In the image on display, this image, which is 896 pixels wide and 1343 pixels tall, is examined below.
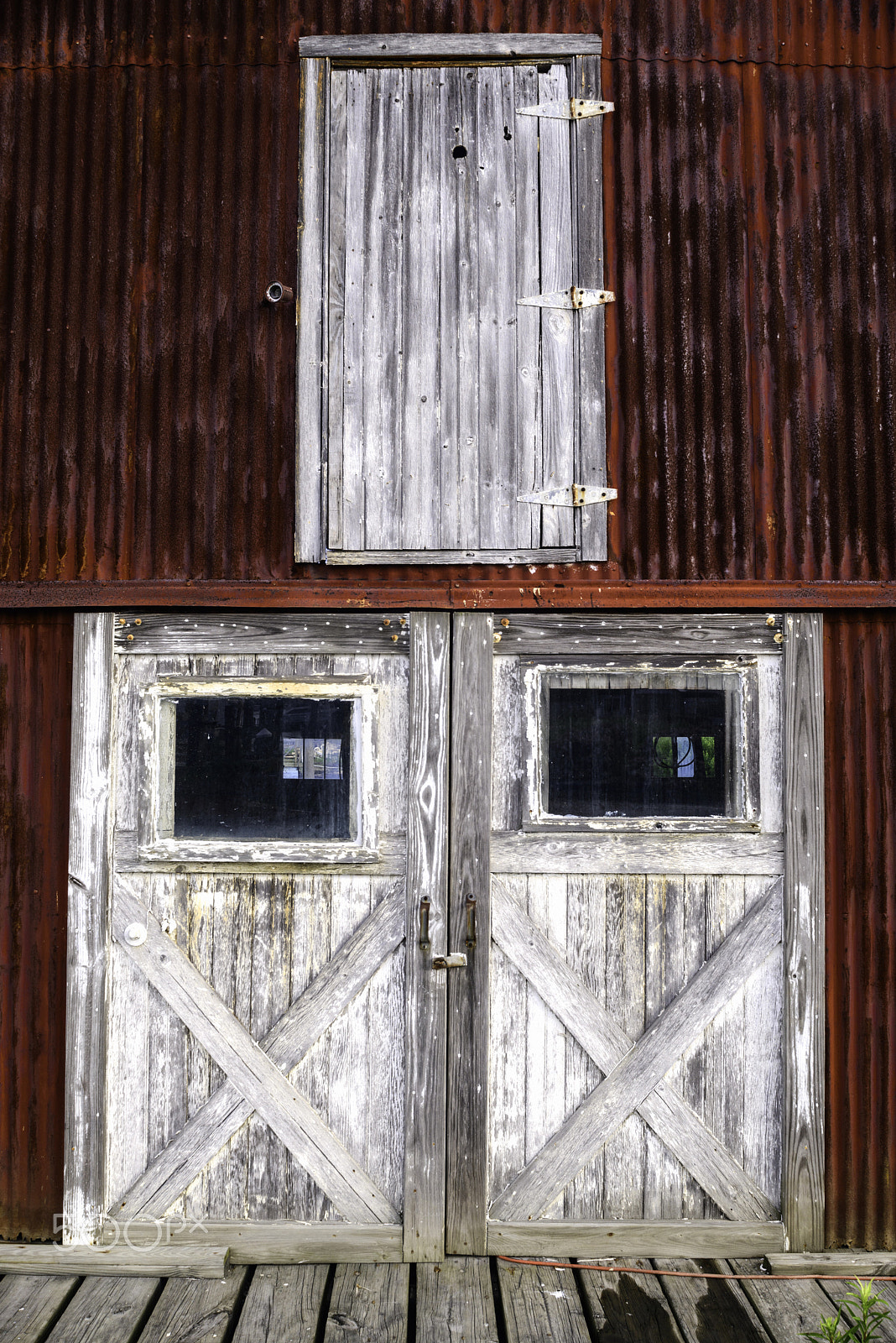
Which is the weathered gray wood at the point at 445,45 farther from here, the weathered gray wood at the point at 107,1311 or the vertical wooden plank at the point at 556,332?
the weathered gray wood at the point at 107,1311

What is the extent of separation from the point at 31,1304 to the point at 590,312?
4324 mm

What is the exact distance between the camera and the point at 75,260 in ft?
12.1

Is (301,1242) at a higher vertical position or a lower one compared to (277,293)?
lower

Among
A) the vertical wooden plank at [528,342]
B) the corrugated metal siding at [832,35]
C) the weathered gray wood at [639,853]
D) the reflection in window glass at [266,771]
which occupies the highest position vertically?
the corrugated metal siding at [832,35]

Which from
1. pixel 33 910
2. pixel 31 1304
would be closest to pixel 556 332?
pixel 33 910

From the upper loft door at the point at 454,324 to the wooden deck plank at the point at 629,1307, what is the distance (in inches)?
109

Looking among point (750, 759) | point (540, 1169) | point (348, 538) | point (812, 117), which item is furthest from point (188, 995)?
point (812, 117)

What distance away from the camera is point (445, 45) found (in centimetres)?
360

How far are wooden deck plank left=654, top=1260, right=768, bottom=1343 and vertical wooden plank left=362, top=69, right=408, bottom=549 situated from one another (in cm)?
300

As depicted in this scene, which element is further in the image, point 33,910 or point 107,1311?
point 33,910

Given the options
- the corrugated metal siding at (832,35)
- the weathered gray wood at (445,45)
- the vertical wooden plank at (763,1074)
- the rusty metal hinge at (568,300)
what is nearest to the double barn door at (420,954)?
the vertical wooden plank at (763,1074)

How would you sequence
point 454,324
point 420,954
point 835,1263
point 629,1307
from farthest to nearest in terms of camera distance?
point 454,324 → point 420,954 → point 835,1263 → point 629,1307

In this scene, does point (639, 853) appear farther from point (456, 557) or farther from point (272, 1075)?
point (272, 1075)

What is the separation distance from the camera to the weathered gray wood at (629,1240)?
11.3 feet
